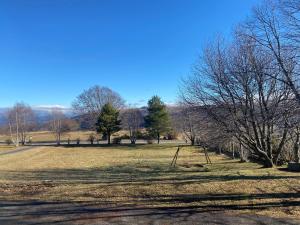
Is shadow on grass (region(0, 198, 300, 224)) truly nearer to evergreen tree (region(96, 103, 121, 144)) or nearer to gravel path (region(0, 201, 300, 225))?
gravel path (region(0, 201, 300, 225))

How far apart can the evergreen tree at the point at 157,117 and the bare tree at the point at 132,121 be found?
516 centimetres

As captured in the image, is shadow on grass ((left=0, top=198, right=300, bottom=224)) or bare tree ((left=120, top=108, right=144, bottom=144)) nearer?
shadow on grass ((left=0, top=198, right=300, bottom=224))

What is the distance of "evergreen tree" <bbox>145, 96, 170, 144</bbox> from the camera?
6328 centimetres

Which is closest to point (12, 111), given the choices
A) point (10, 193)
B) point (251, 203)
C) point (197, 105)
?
point (197, 105)

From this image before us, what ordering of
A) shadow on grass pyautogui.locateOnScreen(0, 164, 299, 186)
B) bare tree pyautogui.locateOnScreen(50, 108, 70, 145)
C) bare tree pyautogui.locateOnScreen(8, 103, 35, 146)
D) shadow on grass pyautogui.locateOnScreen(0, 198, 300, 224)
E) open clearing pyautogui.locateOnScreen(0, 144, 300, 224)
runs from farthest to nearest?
bare tree pyautogui.locateOnScreen(50, 108, 70, 145) < bare tree pyautogui.locateOnScreen(8, 103, 35, 146) < shadow on grass pyautogui.locateOnScreen(0, 164, 299, 186) < open clearing pyautogui.locateOnScreen(0, 144, 300, 224) < shadow on grass pyautogui.locateOnScreen(0, 198, 300, 224)

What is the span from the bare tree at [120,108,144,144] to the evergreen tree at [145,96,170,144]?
5157 millimetres

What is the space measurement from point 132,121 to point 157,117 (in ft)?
28.2

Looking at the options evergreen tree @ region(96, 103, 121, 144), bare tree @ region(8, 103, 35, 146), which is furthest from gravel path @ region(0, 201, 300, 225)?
bare tree @ region(8, 103, 35, 146)

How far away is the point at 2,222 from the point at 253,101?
12422mm

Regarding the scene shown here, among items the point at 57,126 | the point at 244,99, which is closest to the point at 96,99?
the point at 57,126

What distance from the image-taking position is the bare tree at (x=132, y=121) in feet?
230

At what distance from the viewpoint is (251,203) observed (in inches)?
362

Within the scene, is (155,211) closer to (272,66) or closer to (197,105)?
(272,66)

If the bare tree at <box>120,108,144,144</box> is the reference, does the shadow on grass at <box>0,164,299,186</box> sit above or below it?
below
